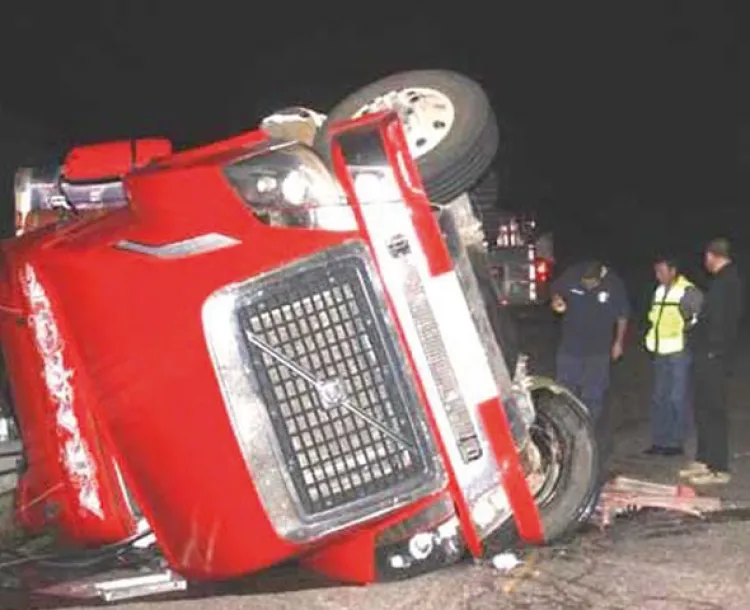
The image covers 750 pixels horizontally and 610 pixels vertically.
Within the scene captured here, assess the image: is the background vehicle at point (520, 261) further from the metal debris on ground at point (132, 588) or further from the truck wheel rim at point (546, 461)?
the metal debris on ground at point (132, 588)

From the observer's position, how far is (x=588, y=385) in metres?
9.70

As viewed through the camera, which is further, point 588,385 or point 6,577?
point 588,385

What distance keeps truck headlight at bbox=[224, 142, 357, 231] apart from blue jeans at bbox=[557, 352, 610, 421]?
507cm

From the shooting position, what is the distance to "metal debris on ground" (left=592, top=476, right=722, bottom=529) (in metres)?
6.70

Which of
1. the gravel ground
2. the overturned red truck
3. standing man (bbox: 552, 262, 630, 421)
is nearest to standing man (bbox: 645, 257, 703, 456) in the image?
standing man (bbox: 552, 262, 630, 421)

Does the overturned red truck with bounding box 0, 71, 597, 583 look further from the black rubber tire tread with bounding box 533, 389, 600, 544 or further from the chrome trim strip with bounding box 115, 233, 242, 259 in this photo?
the black rubber tire tread with bounding box 533, 389, 600, 544

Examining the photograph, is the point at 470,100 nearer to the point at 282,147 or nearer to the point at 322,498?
the point at 282,147

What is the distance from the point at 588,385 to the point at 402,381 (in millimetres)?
5084

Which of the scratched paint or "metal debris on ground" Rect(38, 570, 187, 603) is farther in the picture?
"metal debris on ground" Rect(38, 570, 187, 603)

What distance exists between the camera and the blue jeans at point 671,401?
30.3ft

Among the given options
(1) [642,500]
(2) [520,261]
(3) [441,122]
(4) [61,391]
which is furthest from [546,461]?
(2) [520,261]

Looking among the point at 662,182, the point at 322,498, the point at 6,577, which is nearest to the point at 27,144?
the point at 6,577

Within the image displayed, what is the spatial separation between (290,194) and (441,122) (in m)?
0.92

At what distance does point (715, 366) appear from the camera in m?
8.35
